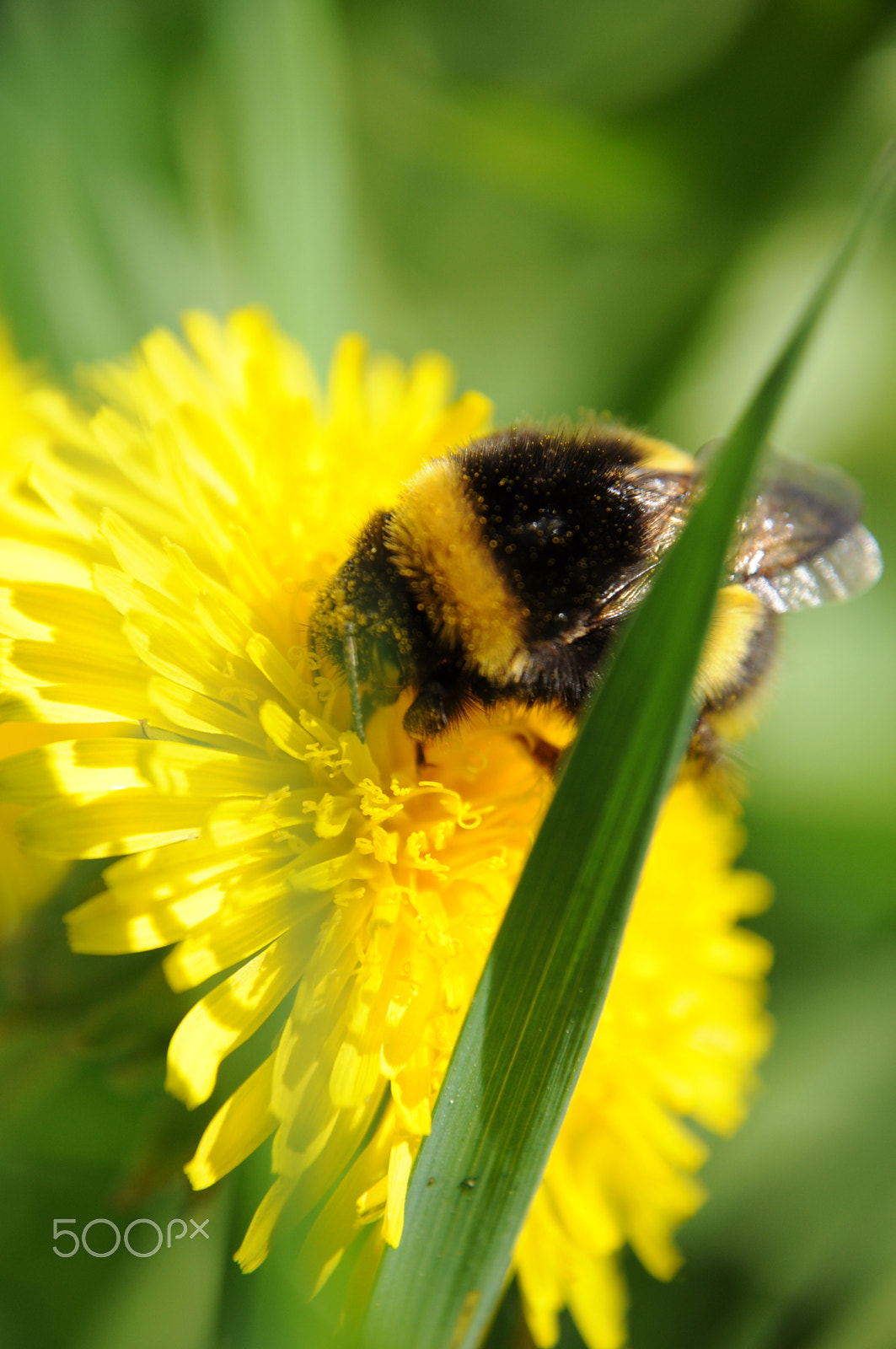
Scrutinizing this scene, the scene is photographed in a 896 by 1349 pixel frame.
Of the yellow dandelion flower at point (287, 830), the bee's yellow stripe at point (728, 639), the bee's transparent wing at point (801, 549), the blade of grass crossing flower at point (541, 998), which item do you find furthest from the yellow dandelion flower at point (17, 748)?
the bee's transparent wing at point (801, 549)

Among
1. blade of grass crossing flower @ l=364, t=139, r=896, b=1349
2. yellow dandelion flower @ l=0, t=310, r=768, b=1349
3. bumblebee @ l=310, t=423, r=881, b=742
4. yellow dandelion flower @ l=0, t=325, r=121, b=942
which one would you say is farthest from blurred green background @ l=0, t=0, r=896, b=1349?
bumblebee @ l=310, t=423, r=881, b=742

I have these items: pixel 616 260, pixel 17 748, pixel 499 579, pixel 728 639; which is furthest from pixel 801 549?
pixel 616 260

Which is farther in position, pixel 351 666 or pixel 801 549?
pixel 801 549

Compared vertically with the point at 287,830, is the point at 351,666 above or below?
above

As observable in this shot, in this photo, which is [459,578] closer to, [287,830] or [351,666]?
[351,666]

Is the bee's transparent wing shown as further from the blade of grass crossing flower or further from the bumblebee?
the blade of grass crossing flower

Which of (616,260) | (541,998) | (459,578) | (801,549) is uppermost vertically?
(616,260)
